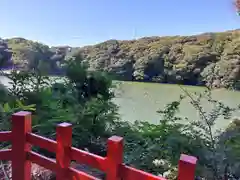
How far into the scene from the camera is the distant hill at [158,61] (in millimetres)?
3695

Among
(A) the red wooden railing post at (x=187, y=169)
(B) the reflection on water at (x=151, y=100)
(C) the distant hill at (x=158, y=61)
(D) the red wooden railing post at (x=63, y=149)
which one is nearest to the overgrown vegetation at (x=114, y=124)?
(B) the reflection on water at (x=151, y=100)

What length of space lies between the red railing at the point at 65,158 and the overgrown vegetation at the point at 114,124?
0.86m

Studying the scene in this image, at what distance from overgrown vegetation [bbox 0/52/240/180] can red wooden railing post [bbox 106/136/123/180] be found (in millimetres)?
992

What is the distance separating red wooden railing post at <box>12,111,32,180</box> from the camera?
145cm

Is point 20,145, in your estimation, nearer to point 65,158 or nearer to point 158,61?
point 65,158

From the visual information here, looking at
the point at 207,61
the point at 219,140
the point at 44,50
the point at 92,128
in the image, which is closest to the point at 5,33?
the point at 44,50

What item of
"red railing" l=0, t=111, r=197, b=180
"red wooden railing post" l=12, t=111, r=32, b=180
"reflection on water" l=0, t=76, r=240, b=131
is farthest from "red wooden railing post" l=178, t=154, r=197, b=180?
"reflection on water" l=0, t=76, r=240, b=131

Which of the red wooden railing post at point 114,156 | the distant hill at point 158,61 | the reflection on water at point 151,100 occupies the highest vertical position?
the distant hill at point 158,61

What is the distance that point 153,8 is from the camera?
8.53m

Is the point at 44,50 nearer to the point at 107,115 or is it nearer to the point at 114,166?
the point at 107,115

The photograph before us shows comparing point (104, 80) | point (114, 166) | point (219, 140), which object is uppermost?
point (104, 80)

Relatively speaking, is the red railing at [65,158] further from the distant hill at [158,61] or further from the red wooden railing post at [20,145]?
the distant hill at [158,61]

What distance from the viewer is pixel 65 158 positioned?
1334 mm

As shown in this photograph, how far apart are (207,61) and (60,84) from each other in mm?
3609
